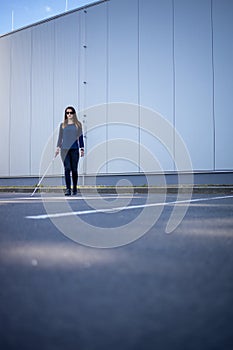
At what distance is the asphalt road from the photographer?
0.58 metres

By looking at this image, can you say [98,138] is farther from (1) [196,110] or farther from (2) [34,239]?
(2) [34,239]

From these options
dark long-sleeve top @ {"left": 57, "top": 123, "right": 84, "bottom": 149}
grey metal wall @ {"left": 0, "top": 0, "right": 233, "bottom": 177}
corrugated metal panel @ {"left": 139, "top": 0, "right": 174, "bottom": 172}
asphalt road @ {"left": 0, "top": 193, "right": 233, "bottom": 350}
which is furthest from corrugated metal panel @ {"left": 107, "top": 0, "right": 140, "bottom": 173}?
asphalt road @ {"left": 0, "top": 193, "right": 233, "bottom": 350}

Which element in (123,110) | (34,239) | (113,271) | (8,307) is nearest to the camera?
(8,307)

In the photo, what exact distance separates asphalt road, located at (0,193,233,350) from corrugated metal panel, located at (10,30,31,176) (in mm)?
12386

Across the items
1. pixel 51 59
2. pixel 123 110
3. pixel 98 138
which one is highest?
pixel 51 59

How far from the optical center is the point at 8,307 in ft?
2.43

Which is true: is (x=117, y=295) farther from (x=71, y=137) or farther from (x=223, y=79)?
(x=223, y=79)

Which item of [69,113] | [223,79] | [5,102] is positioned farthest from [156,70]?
[5,102]

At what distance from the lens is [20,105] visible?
1401 cm

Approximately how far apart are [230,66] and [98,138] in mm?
4329

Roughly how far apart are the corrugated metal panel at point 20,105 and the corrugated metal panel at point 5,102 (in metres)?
0.21

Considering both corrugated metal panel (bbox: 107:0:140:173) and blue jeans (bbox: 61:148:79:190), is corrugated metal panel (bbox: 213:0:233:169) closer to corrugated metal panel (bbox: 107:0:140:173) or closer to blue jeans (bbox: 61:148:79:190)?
corrugated metal panel (bbox: 107:0:140:173)

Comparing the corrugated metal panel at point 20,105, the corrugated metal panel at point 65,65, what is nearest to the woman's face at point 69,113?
the corrugated metal panel at point 65,65

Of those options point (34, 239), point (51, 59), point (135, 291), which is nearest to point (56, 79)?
point (51, 59)
